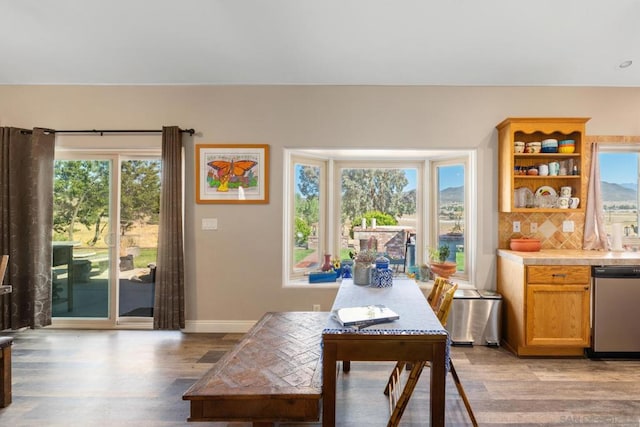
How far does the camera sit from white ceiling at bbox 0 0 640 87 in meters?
2.85

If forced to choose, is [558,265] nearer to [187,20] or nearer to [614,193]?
[614,193]

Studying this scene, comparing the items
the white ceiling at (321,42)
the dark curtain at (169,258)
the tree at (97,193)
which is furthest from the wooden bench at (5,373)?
the white ceiling at (321,42)

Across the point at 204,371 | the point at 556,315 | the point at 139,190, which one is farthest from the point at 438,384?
the point at 139,190

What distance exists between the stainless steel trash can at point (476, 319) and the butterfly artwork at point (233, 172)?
2.46 metres

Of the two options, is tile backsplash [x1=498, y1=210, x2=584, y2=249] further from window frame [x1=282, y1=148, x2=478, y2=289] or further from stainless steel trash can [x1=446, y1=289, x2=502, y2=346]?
stainless steel trash can [x1=446, y1=289, x2=502, y2=346]

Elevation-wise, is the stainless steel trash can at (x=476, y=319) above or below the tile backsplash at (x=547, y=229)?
below

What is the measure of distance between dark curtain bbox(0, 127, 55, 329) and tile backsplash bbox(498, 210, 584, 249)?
4818 mm

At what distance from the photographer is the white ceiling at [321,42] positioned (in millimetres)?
2848

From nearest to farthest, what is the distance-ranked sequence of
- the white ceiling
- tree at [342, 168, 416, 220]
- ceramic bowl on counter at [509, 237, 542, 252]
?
1. the white ceiling
2. ceramic bowl on counter at [509, 237, 542, 252]
3. tree at [342, 168, 416, 220]

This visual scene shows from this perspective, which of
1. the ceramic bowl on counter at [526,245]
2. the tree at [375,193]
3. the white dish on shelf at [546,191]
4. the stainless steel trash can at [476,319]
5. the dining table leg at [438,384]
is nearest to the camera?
the dining table leg at [438,384]

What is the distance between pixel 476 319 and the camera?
338 centimetres

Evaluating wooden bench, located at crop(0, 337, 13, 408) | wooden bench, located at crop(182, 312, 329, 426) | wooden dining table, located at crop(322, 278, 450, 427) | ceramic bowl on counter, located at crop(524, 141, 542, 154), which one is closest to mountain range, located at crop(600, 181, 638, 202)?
ceramic bowl on counter, located at crop(524, 141, 542, 154)

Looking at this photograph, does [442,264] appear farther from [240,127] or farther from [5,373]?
[5,373]

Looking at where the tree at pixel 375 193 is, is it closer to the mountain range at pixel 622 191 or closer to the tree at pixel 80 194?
the mountain range at pixel 622 191
